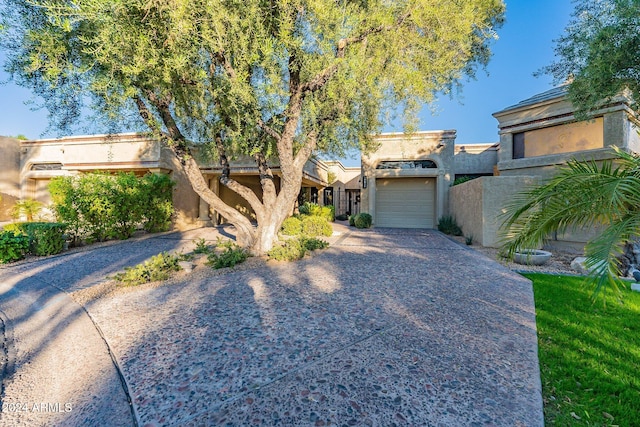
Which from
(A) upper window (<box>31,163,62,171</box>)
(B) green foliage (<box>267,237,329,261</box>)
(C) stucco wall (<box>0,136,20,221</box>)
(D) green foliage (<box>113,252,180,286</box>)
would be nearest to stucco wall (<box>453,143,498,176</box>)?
(B) green foliage (<box>267,237,329,261</box>)

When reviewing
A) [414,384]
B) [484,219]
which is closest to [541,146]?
[484,219]

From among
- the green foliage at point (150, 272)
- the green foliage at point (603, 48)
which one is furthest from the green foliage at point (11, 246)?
the green foliage at point (603, 48)

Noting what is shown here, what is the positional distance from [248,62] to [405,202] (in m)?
12.3

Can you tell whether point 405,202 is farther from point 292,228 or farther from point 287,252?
point 287,252

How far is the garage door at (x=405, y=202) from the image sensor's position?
49.7 feet

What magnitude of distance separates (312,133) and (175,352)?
555 cm

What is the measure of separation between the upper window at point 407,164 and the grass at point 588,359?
1068 centimetres

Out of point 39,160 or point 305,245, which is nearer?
point 305,245

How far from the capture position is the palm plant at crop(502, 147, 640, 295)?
2.33 meters

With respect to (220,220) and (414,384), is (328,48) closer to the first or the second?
(414,384)

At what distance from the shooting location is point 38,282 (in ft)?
17.3

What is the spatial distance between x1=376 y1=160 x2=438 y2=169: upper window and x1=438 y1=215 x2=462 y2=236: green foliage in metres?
2.89

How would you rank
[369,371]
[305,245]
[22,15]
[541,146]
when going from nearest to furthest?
[369,371] → [22,15] → [305,245] → [541,146]

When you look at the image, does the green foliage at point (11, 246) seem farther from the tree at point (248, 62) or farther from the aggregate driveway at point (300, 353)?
the tree at point (248, 62)
